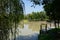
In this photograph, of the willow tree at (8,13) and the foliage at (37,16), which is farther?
the foliage at (37,16)

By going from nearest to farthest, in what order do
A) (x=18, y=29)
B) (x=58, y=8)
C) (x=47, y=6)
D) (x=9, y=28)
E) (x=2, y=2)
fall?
(x=2, y=2) → (x=9, y=28) → (x=18, y=29) → (x=58, y=8) → (x=47, y=6)

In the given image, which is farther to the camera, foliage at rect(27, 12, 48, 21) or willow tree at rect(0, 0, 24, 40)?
foliage at rect(27, 12, 48, 21)

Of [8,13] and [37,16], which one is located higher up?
[8,13]

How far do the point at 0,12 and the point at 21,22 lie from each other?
0.87m

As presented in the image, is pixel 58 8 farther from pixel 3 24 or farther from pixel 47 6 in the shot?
pixel 3 24

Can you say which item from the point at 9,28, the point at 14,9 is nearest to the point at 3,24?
the point at 9,28

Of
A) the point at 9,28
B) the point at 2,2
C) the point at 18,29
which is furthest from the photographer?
the point at 18,29

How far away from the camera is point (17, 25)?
16.3 ft

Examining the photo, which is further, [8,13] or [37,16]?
[37,16]

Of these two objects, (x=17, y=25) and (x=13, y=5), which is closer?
(x=13, y=5)

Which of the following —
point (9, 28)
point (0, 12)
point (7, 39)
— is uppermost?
point (0, 12)

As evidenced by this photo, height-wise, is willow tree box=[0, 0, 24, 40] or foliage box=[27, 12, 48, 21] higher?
willow tree box=[0, 0, 24, 40]

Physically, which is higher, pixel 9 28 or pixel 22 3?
pixel 22 3

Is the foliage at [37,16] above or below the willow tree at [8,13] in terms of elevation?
below
